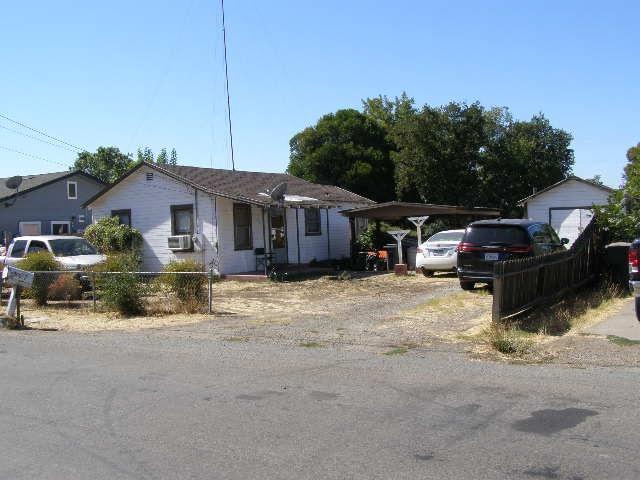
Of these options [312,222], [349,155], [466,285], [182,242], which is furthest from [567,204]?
[182,242]

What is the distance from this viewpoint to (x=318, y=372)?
7836mm

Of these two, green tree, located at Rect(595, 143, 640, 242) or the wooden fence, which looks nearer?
the wooden fence

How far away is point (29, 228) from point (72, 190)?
3.84 m

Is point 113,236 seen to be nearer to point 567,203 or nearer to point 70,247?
point 70,247

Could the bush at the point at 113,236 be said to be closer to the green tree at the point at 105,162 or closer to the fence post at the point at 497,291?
the fence post at the point at 497,291

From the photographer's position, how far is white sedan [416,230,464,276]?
19297 millimetres

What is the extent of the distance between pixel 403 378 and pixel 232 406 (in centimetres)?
200

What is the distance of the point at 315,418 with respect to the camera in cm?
592

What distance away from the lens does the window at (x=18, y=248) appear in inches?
754

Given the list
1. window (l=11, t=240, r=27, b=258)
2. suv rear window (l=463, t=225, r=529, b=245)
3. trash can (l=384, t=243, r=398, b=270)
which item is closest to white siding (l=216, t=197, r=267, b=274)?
trash can (l=384, t=243, r=398, b=270)

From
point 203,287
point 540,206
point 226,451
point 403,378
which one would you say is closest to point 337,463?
point 226,451

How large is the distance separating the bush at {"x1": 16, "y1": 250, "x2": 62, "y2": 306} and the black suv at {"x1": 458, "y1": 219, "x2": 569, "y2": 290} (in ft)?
30.5

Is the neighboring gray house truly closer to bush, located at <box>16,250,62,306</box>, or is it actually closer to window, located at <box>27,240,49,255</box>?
window, located at <box>27,240,49,255</box>

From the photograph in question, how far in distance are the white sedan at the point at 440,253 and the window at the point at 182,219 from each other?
7.66 m
